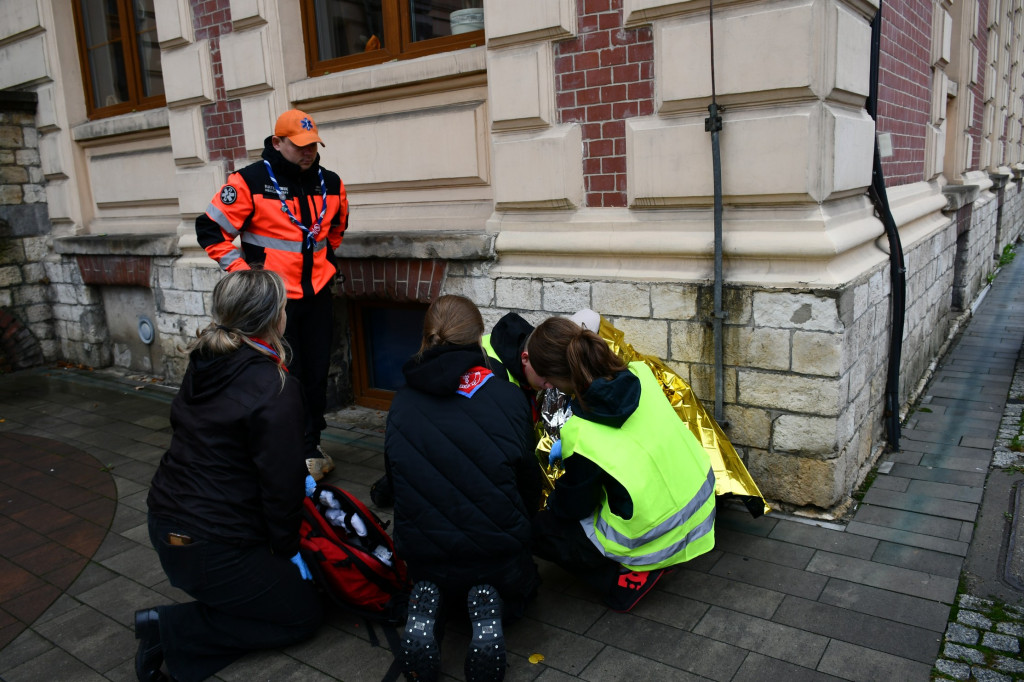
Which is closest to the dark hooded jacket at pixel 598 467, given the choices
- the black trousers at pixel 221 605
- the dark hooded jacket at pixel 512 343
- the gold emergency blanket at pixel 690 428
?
the gold emergency blanket at pixel 690 428

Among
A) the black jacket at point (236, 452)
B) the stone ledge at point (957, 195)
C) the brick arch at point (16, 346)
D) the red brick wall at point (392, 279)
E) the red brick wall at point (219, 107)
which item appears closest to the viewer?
the black jacket at point (236, 452)

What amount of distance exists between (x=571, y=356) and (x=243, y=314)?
1.24 m

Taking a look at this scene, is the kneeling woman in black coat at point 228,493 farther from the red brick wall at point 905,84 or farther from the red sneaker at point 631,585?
the red brick wall at point 905,84

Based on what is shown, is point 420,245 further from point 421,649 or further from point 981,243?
point 981,243

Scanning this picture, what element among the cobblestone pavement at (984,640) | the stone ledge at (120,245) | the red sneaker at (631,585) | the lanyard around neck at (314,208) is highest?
the lanyard around neck at (314,208)

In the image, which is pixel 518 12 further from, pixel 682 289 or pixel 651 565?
pixel 651 565

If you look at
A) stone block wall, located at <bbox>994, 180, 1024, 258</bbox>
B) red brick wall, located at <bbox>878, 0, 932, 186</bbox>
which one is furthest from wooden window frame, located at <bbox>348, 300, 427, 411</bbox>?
stone block wall, located at <bbox>994, 180, 1024, 258</bbox>

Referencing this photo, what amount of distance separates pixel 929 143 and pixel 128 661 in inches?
254

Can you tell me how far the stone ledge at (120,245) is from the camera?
6812mm

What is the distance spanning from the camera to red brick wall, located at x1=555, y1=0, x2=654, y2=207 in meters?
4.05

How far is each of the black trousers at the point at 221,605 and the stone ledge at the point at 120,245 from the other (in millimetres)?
4432

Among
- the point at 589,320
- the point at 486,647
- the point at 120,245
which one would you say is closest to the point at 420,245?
the point at 589,320

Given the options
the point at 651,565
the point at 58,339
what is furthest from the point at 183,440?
the point at 58,339

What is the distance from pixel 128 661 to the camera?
304 centimetres
